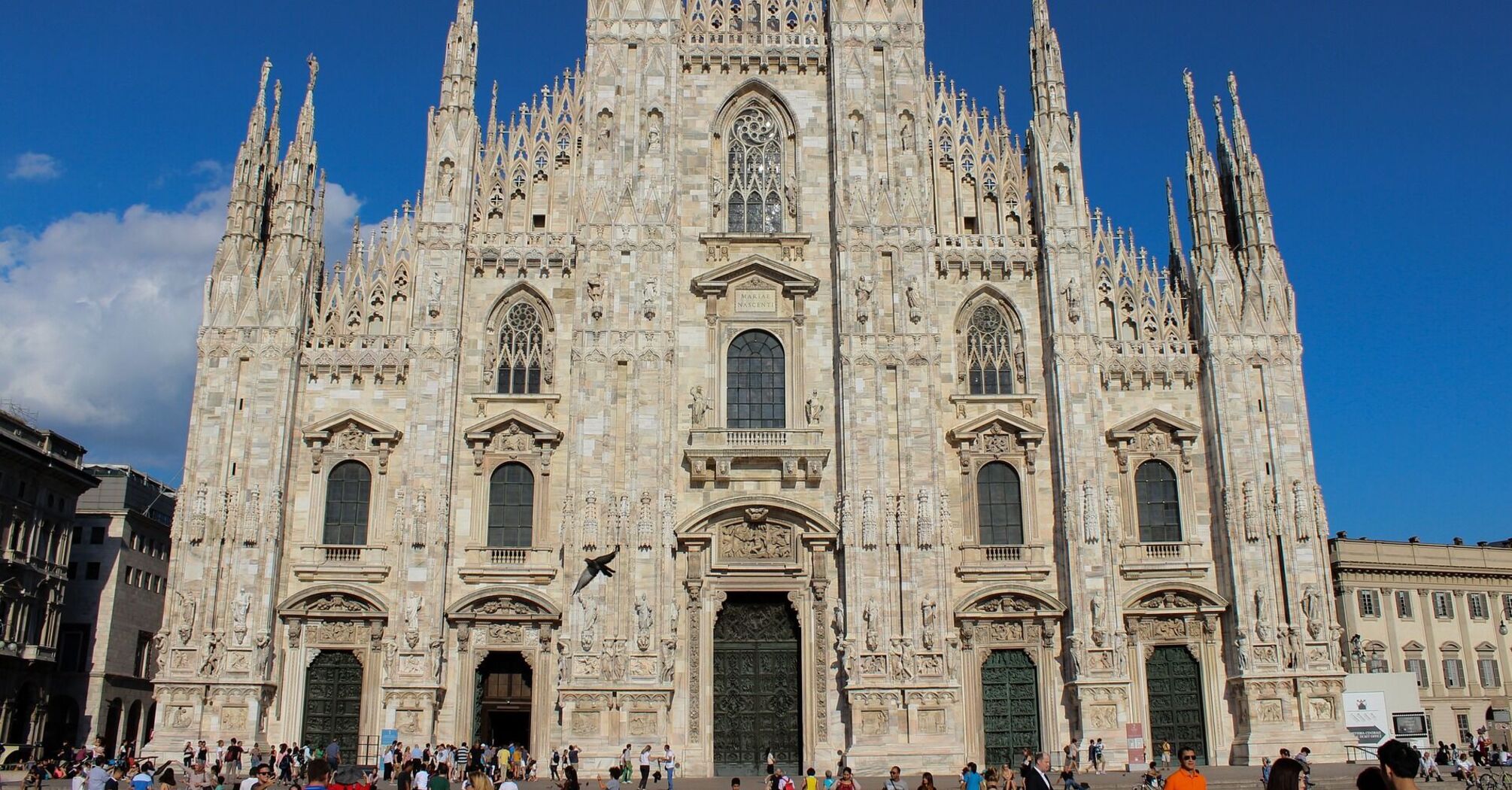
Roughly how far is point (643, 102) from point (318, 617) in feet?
50.8

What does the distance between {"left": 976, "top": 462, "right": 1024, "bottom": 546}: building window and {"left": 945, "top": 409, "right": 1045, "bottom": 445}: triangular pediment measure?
0.87 metres

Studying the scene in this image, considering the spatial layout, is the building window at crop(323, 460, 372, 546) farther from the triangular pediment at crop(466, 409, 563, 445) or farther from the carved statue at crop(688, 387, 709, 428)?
the carved statue at crop(688, 387, 709, 428)

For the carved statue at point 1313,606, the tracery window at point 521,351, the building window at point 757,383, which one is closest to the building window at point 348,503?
the tracery window at point 521,351

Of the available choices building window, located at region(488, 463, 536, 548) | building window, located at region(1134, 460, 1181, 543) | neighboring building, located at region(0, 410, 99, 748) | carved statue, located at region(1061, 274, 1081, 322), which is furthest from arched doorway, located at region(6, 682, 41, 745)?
building window, located at region(1134, 460, 1181, 543)

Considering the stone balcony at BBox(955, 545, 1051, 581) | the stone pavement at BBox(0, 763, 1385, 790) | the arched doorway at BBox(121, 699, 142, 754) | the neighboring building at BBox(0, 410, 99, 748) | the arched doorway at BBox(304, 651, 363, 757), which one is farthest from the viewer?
the arched doorway at BBox(121, 699, 142, 754)

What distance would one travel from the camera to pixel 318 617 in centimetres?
3020

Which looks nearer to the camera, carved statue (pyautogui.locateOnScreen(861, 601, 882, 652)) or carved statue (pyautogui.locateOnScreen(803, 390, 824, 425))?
carved statue (pyautogui.locateOnScreen(861, 601, 882, 652))

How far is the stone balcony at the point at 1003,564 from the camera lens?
1228 inches

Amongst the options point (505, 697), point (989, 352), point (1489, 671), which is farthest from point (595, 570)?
point (1489, 671)

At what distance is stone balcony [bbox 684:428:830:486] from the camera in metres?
31.4

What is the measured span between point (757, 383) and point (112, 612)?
31.4 meters

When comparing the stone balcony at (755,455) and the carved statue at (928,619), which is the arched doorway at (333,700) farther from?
the carved statue at (928,619)

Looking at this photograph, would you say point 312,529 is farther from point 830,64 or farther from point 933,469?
point 830,64

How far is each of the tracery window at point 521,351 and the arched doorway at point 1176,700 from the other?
16806 mm
